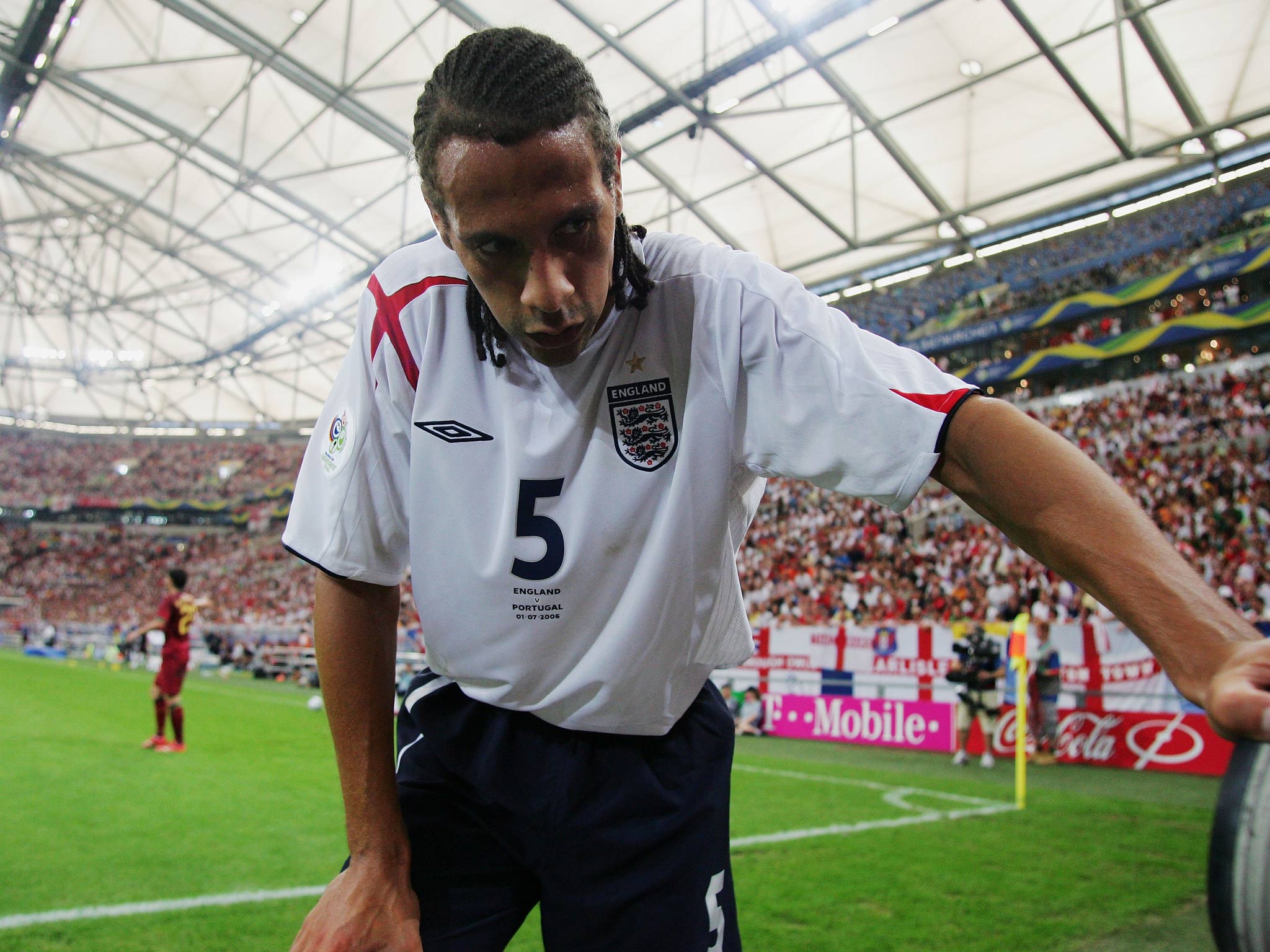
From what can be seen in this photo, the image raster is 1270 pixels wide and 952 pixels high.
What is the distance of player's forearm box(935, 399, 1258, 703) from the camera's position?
2.87 feet

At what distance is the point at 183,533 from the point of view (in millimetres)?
48031

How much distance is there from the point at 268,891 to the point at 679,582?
378 cm

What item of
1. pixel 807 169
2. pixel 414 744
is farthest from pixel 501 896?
pixel 807 169

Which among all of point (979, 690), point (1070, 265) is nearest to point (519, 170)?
point (979, 690)

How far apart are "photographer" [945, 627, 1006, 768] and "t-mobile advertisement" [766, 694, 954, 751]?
571 mm


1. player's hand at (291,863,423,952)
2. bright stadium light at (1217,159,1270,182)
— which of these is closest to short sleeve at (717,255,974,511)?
player's hand at (291,863,423,952)

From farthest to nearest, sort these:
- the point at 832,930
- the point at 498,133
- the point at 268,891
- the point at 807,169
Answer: the point at 807,169 → the point at 268,891 → the point at 832,930 → the point at 498,133

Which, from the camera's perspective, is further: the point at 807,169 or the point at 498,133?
the point at 807,169

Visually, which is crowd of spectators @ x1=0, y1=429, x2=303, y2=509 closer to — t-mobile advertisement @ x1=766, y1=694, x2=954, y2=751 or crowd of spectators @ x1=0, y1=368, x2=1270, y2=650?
crowd of spectators @ x1=0, y1=368, x2=1270, y2=650

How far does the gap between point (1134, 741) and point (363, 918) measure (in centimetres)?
979

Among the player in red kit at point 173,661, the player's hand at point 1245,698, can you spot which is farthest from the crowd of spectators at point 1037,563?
the player's hand at point 1245,698

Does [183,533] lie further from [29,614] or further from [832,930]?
[832,930]

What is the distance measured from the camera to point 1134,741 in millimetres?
9273

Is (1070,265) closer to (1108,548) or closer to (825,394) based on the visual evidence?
(825,394)
